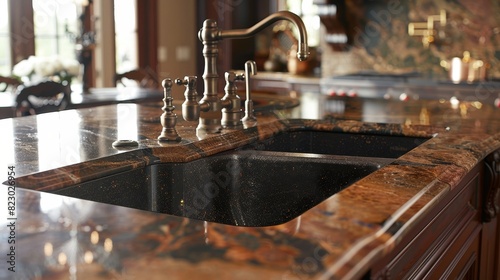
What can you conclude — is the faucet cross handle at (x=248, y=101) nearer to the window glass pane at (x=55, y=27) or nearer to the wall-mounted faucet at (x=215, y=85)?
the wall-mounted faucet at (x=215, y=85)

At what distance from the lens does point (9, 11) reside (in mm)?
4668

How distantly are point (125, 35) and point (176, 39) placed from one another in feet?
1.76

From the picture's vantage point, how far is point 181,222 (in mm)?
949

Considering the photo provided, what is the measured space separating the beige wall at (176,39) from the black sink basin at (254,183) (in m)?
4.19

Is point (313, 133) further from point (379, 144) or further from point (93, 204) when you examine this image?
point (93, 204)

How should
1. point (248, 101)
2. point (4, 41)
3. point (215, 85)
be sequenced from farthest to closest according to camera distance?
1. point (4, 41)
2. point (248, 101)
3. point (215, 85)

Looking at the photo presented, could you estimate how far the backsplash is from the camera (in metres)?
4.70

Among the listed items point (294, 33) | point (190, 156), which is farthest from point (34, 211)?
point (294, 33)

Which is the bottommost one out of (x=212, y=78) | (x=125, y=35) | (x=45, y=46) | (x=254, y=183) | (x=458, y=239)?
(x=458, y=239)

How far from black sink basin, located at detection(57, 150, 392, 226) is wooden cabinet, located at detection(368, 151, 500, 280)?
0.22 meters

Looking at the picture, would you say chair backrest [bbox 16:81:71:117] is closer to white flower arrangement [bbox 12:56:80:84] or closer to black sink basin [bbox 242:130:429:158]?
white flower arrangement [bbox 12:56:80:84]

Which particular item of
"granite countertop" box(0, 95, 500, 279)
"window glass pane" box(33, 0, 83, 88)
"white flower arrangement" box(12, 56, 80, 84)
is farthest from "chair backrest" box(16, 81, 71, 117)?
"granite countertop" box(0, 95, 500, 279)

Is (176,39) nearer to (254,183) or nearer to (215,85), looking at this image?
(215,85)

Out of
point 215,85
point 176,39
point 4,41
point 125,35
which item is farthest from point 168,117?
point 176,39
